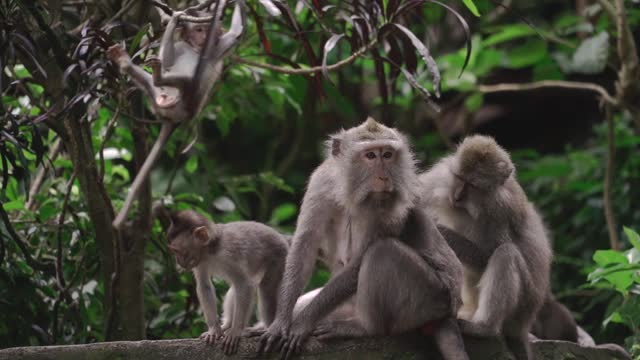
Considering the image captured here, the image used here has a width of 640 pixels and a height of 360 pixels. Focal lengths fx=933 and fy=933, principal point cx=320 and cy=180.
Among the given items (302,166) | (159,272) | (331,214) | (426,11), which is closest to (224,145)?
(302,166)

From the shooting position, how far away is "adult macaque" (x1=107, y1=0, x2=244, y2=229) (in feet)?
10.5

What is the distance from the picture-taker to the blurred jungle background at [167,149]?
532 cm

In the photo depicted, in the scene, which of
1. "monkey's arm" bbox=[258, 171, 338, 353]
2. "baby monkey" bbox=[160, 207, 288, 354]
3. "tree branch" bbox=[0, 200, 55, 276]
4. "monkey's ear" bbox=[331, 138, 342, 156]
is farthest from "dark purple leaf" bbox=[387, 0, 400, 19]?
"tree branch" bbox=[0, 200, 55, 276]

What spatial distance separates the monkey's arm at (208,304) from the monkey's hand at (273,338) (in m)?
0.28

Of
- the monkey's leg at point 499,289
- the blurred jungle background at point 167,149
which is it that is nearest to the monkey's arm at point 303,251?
the blurred jungle background at point 167,149

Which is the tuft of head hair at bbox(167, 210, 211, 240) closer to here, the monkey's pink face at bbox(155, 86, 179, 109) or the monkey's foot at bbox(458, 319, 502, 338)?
the monkey's foot at bbox(458, 319, 502, 338)

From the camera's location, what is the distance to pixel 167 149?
7.37 metres

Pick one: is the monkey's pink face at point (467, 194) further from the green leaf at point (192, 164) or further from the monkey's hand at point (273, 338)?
the green leaf at point (192, 164)

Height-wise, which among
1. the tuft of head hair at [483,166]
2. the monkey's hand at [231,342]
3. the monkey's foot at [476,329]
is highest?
the tuft of head hair at [483,166]

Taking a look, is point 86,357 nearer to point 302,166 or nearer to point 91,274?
point 91,274

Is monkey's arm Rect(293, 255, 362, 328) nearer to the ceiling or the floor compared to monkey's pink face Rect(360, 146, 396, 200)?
nearer to the floor

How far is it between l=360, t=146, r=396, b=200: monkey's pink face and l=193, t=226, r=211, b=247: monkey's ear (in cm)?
106

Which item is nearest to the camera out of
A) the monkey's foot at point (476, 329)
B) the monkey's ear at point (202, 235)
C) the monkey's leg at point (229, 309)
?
the monkey's ear at point (202, 235)

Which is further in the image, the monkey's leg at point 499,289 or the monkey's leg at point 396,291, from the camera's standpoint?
the monkey's leg at point 499,289
